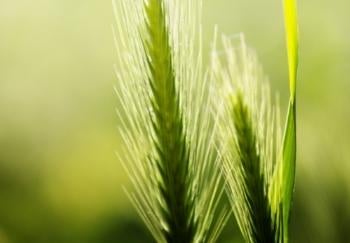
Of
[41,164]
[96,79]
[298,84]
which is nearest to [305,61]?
[298,84]

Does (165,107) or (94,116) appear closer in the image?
(165,107)

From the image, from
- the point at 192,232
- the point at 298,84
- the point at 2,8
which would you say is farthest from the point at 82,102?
the point at 192,232

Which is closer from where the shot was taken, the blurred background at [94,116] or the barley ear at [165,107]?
the barley ear at [165,107]

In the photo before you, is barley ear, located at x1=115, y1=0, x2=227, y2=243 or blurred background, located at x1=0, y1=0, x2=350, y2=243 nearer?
barley ear, located at x1=115, y1=0, x2=227, y2=243

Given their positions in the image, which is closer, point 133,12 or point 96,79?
point 133,12

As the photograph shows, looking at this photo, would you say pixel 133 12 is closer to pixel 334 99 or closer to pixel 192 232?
pixel 192 232

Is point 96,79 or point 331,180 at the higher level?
point 96,79

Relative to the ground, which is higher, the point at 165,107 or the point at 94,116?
the point at 165,107

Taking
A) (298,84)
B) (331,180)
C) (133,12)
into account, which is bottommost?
(331,180)
